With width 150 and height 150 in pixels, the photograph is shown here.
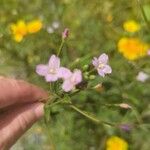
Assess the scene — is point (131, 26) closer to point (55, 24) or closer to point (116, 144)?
point (55, 24)

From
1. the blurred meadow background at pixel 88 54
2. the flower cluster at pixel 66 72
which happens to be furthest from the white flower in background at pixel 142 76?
the flower cluster at pixel 66 72

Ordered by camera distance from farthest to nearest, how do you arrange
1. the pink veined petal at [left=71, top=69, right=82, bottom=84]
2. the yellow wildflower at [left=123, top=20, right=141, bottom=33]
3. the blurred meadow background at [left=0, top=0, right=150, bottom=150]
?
the yellow wildflower at [left=123, top=20, right=141, bottom=33] < the blurred meadow background at [left=0, top=0, right=150, bottom=150] < the pink veined petal at [left=71, top=69, right=82, bottom=84]

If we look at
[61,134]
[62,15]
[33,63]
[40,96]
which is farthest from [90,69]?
[62,15]

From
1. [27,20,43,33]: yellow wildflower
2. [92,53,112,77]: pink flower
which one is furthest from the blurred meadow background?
[92,53,112,77]: pink flower

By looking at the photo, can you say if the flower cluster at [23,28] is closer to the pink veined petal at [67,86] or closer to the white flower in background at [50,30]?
the white flower in background at [50,30]

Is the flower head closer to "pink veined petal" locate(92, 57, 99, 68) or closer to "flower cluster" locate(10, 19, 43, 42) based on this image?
"pink veined petal" locate(92, 57, 99, 68)

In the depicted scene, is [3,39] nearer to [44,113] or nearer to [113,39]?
[113,39]
